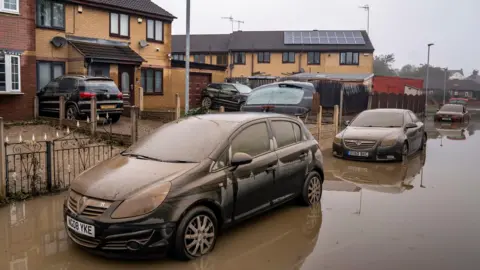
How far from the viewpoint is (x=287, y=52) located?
46062 millimetres

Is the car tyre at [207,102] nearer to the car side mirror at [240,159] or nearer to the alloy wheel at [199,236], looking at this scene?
the car side mirror at [240,159]

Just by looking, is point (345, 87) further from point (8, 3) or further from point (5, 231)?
point (5, 231)

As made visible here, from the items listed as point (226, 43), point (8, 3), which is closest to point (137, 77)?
point (8, 3)

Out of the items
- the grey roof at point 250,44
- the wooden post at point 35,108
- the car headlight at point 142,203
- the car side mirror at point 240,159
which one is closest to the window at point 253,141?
the car side mirror at point 240,159

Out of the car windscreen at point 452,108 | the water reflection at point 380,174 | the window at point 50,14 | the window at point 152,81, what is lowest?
the water reflection at point 380,174

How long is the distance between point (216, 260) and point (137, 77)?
18957mm

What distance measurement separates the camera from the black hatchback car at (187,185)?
480 centimetres

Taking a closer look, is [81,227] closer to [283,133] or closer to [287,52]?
[283,133]

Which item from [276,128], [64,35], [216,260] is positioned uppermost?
[64,35]

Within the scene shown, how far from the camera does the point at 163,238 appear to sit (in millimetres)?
4832

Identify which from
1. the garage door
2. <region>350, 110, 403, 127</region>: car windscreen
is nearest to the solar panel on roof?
the garage door

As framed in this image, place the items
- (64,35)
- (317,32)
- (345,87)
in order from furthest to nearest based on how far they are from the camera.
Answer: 1. (317,32)
2. (345,87)
3. (64,35)

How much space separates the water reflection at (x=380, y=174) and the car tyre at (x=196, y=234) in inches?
182

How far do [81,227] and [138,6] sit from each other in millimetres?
20578
